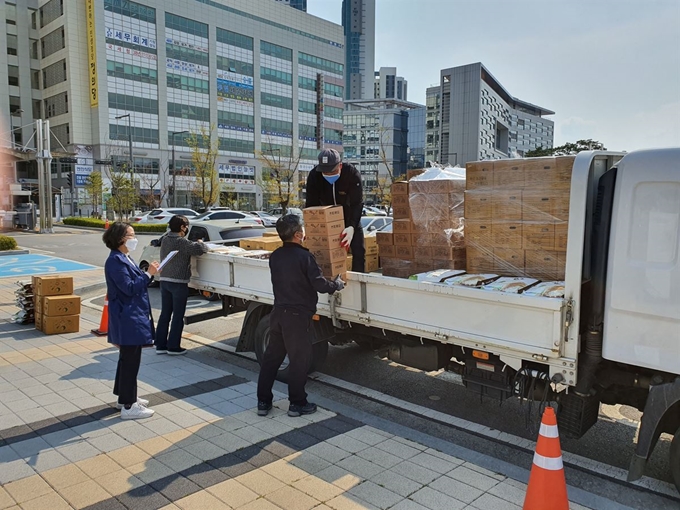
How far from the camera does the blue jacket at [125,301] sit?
479cm

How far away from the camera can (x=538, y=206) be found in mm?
4324

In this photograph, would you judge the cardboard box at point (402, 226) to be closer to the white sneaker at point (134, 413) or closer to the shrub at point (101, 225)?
the white sneaker at point (134, 413)

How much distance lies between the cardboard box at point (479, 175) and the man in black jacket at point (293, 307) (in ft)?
4.81

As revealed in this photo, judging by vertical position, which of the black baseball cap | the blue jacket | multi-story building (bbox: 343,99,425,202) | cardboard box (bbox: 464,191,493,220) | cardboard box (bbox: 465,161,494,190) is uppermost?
multi-story building (bbox: 343,99,425,202)

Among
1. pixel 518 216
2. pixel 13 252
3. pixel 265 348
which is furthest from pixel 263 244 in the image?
pixel 13 252

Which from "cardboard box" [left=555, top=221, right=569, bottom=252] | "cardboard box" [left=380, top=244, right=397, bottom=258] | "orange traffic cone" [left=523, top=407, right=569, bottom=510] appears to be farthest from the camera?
"cardboard box" [left=380, top=244, right=397, bottom=258]

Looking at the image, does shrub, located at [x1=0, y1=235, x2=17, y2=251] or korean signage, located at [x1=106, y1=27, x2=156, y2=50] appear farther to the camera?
korean signage, located at [x1=106, y1=27, x2=156, y2=50]

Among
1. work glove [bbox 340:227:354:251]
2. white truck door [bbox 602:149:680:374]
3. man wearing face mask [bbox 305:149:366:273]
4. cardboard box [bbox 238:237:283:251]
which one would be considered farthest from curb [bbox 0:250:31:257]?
white truck door [bbox 602:149:680:374]

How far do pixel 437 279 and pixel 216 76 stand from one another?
68.5 m

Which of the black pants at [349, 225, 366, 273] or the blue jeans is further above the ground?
the black pants at [349, 225, 366, 273]

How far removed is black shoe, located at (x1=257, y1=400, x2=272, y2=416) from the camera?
503 cm

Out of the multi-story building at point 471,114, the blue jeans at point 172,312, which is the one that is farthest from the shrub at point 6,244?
the multi-story building at point 471,114

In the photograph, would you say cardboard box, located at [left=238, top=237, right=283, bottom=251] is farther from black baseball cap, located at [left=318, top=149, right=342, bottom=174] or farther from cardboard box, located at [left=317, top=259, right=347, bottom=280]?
cardboard box, located at [left=317, top=259, right=347, bottom=280]

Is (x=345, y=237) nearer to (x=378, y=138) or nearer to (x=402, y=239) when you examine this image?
(x=402, y=239)
